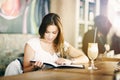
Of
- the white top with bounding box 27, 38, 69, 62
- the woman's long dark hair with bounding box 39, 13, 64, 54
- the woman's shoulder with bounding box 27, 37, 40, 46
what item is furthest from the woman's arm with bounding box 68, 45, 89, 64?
the woman's shoulder with bounding box 27, 37, 40, 46

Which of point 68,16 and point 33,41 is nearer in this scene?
point 33,41

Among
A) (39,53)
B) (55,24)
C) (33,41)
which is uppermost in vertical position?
(55,24)

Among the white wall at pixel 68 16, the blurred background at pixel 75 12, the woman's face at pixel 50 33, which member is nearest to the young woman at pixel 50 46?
the woman's face at pixel 50 33

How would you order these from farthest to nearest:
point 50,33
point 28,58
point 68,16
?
1. point 68,16
2. point 50,33
3. point 28,58

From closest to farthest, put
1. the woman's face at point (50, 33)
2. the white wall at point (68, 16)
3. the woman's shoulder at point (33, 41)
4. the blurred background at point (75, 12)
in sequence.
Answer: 1. the woman's shoulder at point (33, 41)
2. the woman's face at point (50, 33)
3. the blurred background at point (75, 12)
4. the white wall at point (68, 16)

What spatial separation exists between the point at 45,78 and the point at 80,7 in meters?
2.43

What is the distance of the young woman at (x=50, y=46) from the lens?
2596mm

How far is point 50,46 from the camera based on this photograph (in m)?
2.77

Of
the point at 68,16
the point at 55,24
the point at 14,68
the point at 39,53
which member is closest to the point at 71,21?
the point at 68,16

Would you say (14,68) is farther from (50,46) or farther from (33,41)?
(50,46)

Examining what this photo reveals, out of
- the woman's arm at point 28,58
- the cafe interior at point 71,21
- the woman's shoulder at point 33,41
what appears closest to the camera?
the woman's arm at point 28,58

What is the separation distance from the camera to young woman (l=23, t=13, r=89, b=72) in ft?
8.52

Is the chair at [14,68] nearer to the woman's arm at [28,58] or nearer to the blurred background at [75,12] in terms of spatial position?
the woman's arm at [28,58]

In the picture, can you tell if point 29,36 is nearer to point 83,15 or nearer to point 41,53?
point 41,53
